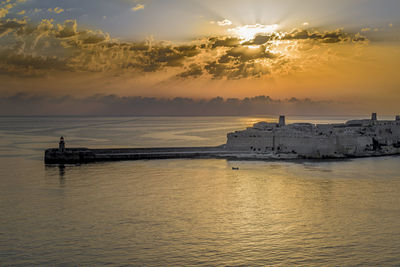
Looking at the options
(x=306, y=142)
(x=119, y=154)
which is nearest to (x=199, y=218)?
(x=119, y=154)

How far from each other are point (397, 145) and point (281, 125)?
16.0 m

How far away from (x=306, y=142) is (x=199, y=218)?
1113 inches

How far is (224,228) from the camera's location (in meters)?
17.0

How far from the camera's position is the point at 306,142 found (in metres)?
43.9

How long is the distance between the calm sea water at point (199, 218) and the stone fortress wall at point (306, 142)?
37.3 ft

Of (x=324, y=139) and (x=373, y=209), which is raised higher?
(x=324, y=139)

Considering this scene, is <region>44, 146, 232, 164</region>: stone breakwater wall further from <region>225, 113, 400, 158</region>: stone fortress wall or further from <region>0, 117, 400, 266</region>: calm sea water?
<region>0, 117, 400, 266</region>: calm sea water

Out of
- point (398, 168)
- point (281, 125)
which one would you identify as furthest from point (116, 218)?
point (281, 125)

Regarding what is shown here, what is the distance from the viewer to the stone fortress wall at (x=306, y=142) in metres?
44.0

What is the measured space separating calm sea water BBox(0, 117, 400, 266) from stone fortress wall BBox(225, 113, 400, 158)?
1135 cm

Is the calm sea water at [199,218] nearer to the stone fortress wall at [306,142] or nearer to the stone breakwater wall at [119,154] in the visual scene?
the stone breakwater wall at [119,154]

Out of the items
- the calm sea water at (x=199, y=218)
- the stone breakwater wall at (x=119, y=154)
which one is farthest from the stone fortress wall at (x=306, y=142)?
the calm sea water at (x=199, y=218)

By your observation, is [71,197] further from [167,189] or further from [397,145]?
[397,145]

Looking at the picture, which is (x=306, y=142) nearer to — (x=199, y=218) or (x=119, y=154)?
(x=119, y=154)
